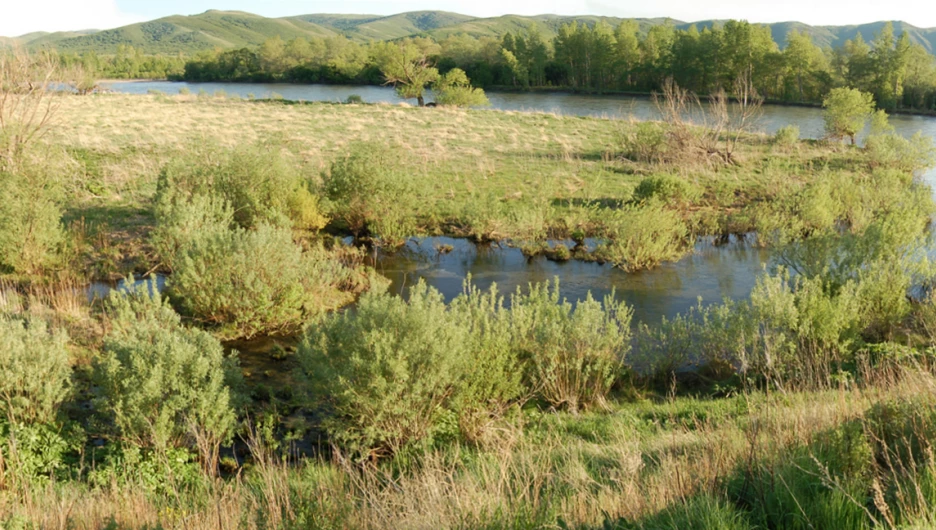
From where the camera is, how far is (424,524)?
12.2 ft

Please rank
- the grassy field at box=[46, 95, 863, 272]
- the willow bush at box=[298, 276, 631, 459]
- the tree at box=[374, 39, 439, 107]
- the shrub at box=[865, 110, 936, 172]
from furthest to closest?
the tree at box=[374, 39, 439, 107] < the shrub at box=[865, 110, 936, 172] < the grassy field at box=[46, 95, 863, 272] < the willow bush at box=[298, 276, 631, 459]

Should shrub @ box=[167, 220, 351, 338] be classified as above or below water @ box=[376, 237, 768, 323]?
above

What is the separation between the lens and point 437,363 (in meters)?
6.92

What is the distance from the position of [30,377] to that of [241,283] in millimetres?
3892

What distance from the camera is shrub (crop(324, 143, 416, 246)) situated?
15.5 meters

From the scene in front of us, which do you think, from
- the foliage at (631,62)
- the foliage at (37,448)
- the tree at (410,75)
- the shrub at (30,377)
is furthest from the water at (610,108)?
the foliage at (37,448)

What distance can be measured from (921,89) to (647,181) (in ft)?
134

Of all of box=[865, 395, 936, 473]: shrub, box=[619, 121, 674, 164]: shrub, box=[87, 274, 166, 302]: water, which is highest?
box=[619, 121, 674, 164]: shrub

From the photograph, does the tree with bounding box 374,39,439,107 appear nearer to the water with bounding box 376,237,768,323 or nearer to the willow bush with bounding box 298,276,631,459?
the water with bounding box 376,237,768,323

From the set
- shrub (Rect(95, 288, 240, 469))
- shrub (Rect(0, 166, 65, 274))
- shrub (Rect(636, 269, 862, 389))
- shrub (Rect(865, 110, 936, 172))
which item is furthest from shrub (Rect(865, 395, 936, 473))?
shrub (Rect(865, 110, 936, 172))

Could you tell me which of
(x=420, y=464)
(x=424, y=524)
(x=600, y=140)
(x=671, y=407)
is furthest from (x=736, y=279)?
(x=600, y=140)

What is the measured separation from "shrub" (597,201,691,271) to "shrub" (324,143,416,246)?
180 inches

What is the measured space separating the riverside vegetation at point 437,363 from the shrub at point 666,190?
0.35 feet

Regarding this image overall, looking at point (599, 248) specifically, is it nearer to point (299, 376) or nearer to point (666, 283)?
point (666, 283)
